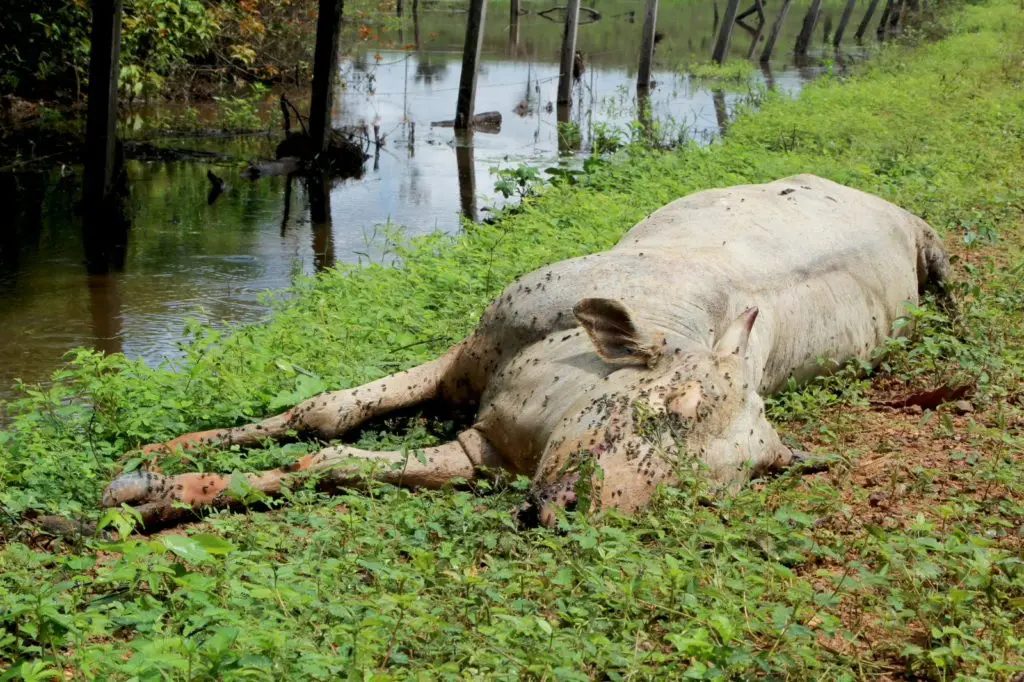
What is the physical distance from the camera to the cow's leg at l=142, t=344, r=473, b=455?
554cm

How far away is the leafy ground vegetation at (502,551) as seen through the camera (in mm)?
3260

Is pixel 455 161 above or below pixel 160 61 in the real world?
below

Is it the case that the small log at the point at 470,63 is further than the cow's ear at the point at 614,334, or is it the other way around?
the small log at the point at 470,63

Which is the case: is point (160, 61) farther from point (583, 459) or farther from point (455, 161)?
point (583, 459)

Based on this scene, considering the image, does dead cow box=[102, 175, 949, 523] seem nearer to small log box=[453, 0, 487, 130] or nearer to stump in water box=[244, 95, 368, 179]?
stump in water box=[244, 95, 368, 179]

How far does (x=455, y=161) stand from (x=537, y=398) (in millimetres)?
11634

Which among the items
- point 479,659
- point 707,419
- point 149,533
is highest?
point 707,419

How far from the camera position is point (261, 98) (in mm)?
20672

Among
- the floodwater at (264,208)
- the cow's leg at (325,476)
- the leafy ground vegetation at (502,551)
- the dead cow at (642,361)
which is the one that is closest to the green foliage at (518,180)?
the floodwater at (264,208)

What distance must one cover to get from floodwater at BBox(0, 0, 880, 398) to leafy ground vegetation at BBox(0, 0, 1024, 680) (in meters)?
1.68

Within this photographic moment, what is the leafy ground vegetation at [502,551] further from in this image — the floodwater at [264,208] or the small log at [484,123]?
the small log at [484,123]

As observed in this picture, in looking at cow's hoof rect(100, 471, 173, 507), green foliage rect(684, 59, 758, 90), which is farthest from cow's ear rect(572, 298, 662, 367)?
green foliage rect(684, 59, 758, 90)

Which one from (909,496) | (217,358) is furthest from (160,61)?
(909,496)

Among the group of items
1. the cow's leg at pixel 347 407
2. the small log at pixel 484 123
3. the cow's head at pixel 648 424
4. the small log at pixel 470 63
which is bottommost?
the cow's leg at pixel 347 407
